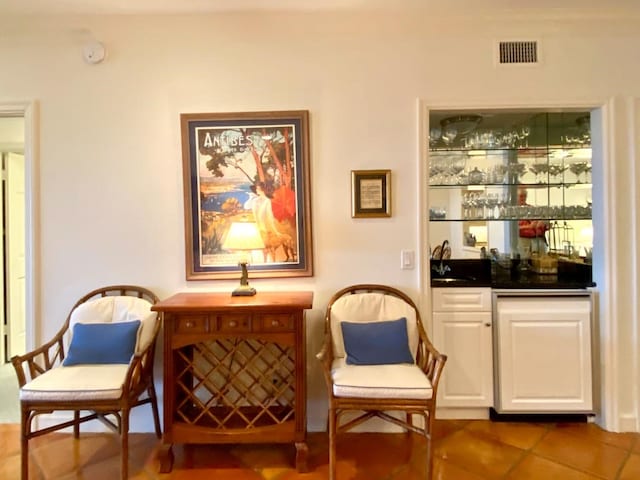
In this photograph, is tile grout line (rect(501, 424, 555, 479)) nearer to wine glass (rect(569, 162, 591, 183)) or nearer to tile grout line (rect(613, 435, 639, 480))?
tile grout line (rect(613, 435, 639, 480))

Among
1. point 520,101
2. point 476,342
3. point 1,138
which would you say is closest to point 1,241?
point 1,138

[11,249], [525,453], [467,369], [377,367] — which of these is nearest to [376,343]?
[377,367]

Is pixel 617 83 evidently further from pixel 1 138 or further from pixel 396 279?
pixel 1 138

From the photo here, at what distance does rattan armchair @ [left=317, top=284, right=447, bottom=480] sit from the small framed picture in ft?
1.62

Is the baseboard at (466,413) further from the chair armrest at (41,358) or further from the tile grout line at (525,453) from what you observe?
the chair armrest at (41,358)

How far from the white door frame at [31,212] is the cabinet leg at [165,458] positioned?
1.19m

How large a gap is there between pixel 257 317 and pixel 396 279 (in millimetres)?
956

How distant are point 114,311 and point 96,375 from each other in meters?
0.46

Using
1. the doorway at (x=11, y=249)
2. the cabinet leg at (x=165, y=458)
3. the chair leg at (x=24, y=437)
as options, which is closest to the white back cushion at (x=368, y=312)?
the cabinet leg at (x=165, y=458)

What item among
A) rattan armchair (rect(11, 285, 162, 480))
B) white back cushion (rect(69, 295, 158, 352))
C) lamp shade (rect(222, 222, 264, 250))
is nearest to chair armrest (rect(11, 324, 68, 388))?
rattan armchair (rect(11, 285, 162, 480))

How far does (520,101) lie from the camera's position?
235 cm

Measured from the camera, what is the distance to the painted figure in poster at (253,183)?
2348 mm

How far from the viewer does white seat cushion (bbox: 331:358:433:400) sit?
178cm

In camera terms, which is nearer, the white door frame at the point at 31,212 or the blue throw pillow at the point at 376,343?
the blue throw pillow at the point at 376,343
